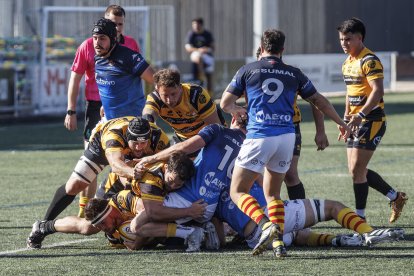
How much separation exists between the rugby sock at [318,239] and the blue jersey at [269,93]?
0.97 meters

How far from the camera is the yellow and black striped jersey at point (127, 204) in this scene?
9141 mm

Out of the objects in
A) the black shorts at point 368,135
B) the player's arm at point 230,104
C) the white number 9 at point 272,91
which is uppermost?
the white number 9 at point 272,91

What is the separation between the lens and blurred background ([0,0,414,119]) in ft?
75.3

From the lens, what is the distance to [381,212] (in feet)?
36.4

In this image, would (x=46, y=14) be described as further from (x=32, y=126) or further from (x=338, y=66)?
(x=338, y=66)

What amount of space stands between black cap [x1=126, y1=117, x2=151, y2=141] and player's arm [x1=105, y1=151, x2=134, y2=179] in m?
0.19

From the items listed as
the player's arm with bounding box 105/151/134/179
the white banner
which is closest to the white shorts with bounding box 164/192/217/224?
the player's arm with bounding box 105/151/134/179

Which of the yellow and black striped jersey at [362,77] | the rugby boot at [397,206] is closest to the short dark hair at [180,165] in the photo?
the yellow and black striped jersey at [362,77]

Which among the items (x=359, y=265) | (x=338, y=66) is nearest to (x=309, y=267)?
(x=359, y=265)

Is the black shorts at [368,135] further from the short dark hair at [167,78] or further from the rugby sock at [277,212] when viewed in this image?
the short dark hair at [167,78]

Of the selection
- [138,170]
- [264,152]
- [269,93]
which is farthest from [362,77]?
[138,170]

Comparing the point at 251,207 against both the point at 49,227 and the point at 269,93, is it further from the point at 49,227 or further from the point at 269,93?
the point at 49,227

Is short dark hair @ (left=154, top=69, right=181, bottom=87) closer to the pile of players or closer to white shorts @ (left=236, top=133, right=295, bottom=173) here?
the pile of players

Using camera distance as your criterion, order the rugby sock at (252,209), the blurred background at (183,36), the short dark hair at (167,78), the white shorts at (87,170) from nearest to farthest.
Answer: the rugby sock at (252,209) < the short dark hair at (167,78) < the white shorts at (87,170) < the blurred background at (183,36)
